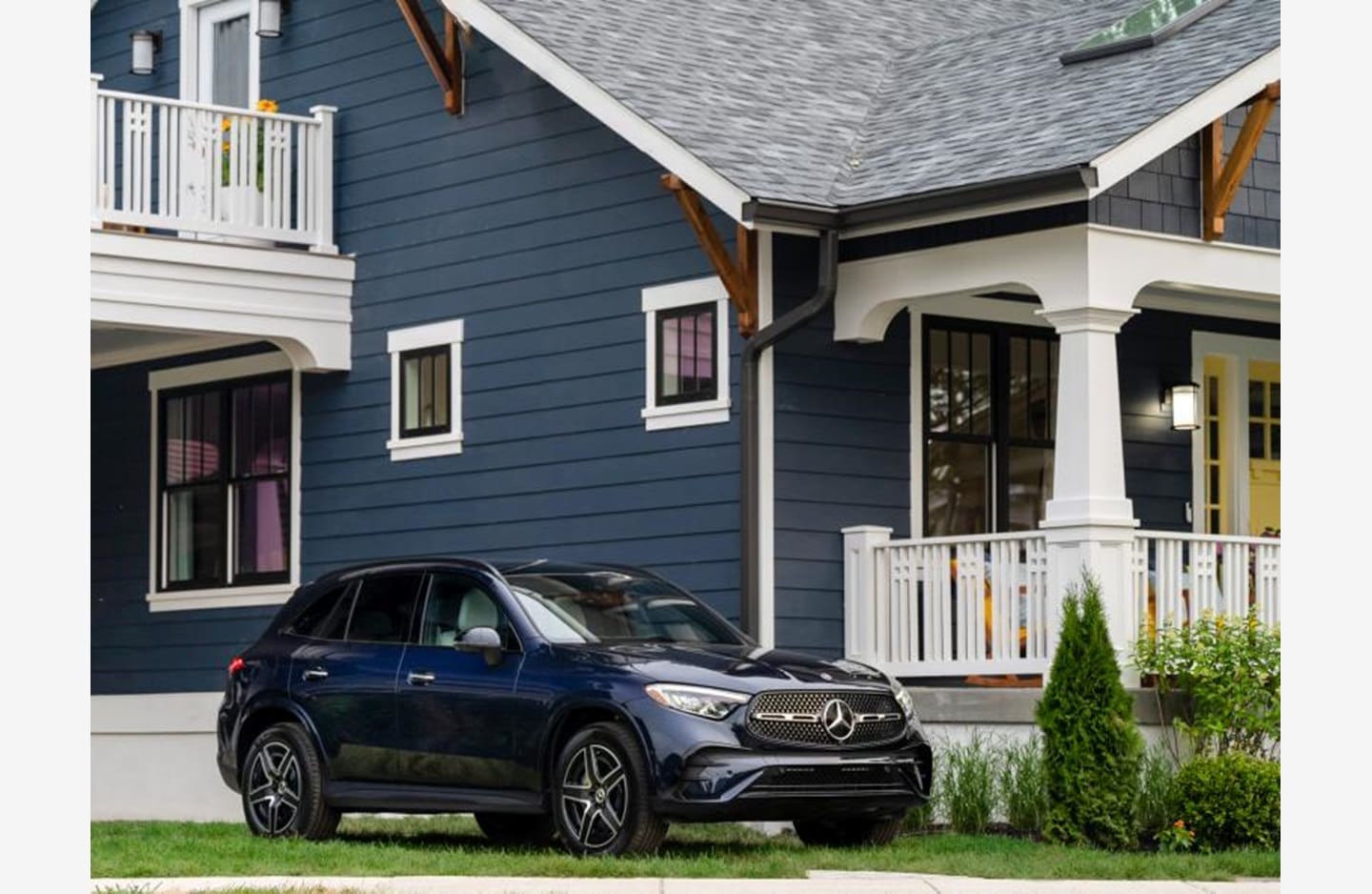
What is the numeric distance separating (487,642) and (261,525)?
25.1 feet

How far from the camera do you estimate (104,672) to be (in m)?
24.9

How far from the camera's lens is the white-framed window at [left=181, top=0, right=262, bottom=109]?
80.7ft

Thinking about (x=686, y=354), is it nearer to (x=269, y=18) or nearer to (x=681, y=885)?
(x=269, y=18)

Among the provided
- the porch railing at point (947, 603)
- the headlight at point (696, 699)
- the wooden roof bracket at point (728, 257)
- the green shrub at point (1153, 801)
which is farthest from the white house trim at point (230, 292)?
the green shrub at point (1153, 801)

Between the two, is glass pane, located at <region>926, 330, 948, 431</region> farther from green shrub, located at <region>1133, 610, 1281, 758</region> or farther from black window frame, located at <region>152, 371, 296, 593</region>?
black window frame, located at <region>152, 371, 296, 593</region>

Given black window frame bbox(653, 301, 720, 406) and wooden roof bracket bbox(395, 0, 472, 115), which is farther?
wooden roof bracket bbox(395, 0, 472, 115)

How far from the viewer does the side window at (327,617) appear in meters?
17.7

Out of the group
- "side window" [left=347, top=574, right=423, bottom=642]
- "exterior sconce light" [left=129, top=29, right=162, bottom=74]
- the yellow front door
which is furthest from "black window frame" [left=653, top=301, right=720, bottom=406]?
"exterior sconce light" [left=129, top=29, right=162, bottom=74]

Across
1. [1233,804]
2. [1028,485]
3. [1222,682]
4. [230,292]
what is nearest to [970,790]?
[1222,682]

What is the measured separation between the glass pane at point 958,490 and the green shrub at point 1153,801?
3.36 m

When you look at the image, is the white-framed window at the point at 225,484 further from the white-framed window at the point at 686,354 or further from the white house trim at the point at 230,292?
the white-framed window at the point at 686,354

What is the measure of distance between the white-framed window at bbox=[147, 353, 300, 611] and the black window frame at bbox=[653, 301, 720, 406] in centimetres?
423

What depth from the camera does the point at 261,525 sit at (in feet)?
77.6
